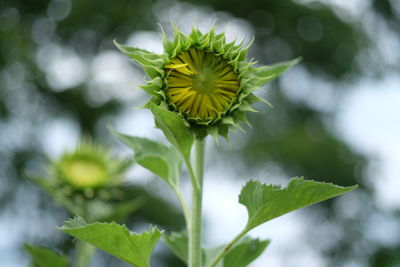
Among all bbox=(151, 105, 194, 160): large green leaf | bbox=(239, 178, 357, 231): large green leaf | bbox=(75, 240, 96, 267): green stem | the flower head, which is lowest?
the flower head

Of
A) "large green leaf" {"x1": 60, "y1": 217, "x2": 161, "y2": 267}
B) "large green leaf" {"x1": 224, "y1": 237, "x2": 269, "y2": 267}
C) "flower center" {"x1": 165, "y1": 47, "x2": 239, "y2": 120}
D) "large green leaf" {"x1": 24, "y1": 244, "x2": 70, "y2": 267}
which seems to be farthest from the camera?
"large green leaf" {"x1": 24, "y1": 244, "x2": 70, "y2": 267}

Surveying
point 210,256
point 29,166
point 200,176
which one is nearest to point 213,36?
point 200,176

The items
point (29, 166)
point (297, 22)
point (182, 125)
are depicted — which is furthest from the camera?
point (297, 22)

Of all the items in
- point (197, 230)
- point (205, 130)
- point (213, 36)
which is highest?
point (213, 36)

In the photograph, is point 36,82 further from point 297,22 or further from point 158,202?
point 297,22

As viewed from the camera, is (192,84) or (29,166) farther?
(29,166)

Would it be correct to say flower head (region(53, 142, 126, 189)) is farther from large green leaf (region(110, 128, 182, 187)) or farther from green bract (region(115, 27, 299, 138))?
green bract (region(115, 27, 299, 138))

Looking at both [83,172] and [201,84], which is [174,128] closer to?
[201,84]

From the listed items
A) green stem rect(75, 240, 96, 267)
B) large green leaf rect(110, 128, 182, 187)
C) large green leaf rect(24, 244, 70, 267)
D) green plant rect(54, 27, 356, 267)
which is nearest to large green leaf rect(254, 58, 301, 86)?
green plant rect(54, 27, 356, 267)
